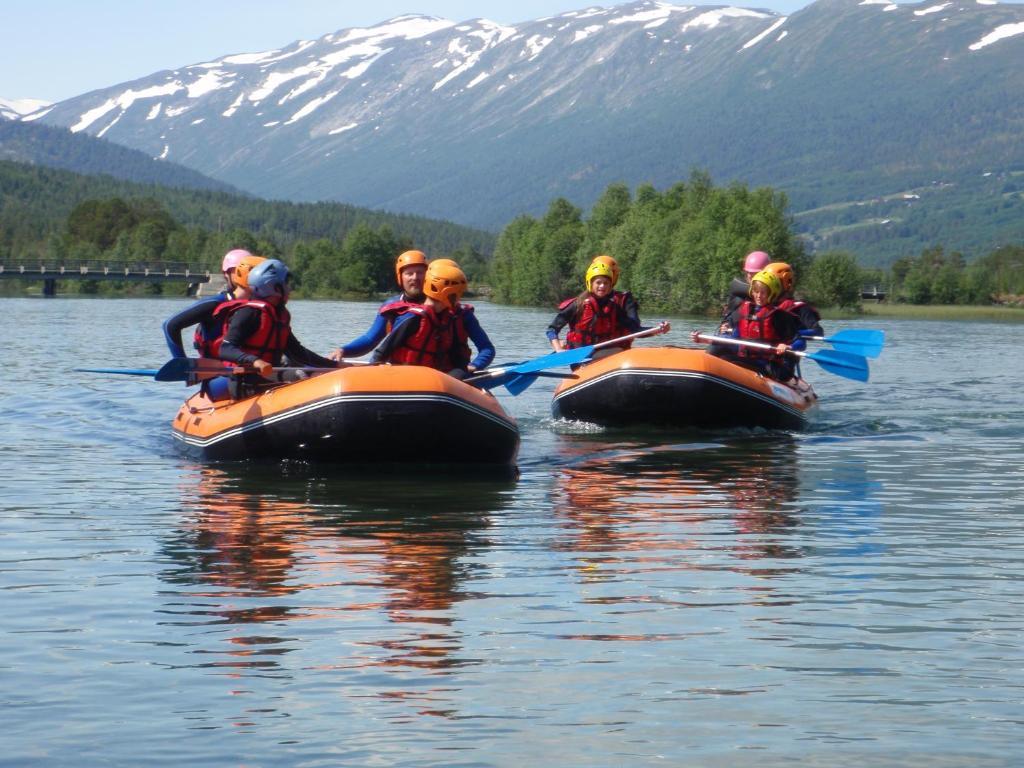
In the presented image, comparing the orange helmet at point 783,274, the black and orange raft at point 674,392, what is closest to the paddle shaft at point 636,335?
the black and orange raft at point 674,392

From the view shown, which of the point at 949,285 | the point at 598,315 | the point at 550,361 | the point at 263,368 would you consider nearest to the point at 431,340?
the point at 263,368

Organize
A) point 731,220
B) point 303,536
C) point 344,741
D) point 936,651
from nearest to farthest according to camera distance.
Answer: point 344,741
point 936,651
point 303,536
point 731,220

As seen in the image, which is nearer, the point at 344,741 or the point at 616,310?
the point at 344,741

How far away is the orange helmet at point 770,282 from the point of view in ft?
53.5

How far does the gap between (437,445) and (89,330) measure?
1330 inches

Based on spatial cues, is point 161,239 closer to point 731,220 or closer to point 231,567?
point 731,220

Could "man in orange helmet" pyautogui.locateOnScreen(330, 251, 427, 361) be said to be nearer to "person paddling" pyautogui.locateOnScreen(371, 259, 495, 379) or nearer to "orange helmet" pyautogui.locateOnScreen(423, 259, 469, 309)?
"person paddling" pyautogui.locateOnScreen(371, 259, 495, 379)

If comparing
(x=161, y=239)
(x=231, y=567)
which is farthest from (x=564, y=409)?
(x=161, y=239)

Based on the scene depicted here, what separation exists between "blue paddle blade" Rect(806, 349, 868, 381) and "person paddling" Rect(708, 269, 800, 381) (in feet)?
1.37

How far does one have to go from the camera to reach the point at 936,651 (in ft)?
21.1

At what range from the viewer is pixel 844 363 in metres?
16.8

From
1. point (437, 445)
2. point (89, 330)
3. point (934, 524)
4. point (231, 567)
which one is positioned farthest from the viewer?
point (89, 330)

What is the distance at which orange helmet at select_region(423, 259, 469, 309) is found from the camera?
12344mm

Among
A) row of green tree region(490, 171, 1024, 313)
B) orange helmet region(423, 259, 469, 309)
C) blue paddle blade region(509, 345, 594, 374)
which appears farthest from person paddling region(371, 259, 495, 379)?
row of green tree region(490, 171, 1024, 313)
